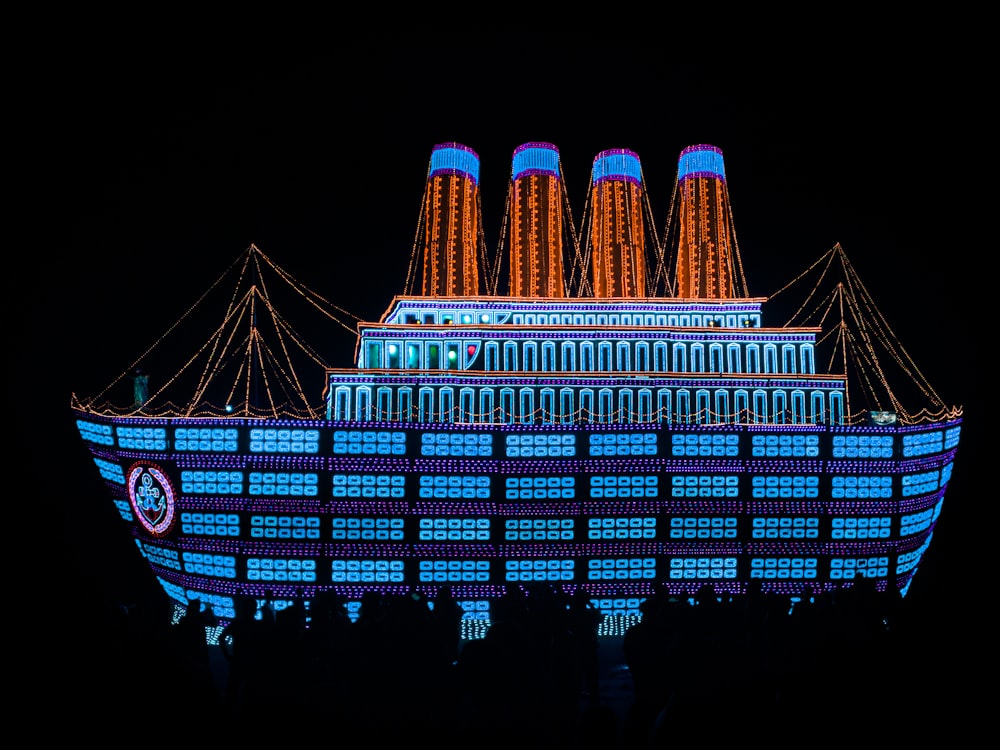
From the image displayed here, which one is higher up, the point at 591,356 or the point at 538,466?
the point at 591,356

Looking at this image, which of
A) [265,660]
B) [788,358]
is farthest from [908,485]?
[265,660]

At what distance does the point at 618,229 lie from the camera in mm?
A: 20609

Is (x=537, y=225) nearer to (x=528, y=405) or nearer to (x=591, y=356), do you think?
(x=591, y=356)

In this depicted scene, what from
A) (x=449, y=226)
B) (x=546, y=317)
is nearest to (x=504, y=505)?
(x=546, y=317)

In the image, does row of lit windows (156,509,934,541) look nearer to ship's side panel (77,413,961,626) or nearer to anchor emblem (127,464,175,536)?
ship's side panel (77,413,961,626)

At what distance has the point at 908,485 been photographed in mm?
16625

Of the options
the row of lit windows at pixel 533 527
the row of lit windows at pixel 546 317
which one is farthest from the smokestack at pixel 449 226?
the row of lit windows at pixel 533 527

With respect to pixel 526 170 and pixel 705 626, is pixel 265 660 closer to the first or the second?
pixel 705 626

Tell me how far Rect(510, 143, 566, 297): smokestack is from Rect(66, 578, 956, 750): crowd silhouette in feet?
40.6

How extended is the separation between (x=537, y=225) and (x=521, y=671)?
652 inches

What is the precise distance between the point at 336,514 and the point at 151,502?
4397mm

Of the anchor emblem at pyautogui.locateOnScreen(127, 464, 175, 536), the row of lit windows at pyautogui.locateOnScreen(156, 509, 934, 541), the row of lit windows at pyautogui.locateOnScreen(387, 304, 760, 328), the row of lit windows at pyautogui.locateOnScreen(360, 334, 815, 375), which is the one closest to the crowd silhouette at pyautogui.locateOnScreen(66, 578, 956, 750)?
the row of lit windows at pyautogui.locateOnScreen(156, 509, 934, 541)

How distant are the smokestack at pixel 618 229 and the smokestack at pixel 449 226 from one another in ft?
13.3

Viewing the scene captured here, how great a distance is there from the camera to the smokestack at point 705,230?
803 inches
